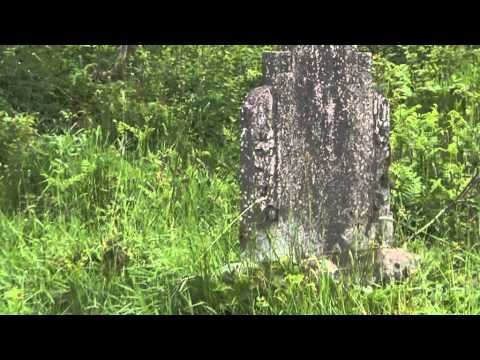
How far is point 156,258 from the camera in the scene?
467 cm

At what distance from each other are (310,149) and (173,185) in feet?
4.31

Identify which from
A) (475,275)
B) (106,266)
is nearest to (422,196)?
(475,275)

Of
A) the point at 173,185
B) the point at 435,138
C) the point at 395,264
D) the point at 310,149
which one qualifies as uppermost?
the point at 435,138

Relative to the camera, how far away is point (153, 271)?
14.8 ft

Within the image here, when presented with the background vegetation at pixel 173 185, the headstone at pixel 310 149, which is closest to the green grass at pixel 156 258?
the background vegetation at pixel 173 185

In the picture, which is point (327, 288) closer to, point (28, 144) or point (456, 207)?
point (456, 207)

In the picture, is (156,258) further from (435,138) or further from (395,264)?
(435,138)

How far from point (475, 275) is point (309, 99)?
4.40 feet

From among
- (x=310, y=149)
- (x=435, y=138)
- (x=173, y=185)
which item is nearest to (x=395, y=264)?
(x=310, y=149)

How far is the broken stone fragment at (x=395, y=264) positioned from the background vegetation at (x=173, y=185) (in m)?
0.06

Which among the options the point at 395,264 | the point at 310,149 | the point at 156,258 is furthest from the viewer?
the point at 156,258

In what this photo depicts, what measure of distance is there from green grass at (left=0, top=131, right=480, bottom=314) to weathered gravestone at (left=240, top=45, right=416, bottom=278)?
28 cm

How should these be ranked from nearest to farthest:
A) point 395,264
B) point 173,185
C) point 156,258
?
1. point 395,264
2. point 156,258
3. point 173,185

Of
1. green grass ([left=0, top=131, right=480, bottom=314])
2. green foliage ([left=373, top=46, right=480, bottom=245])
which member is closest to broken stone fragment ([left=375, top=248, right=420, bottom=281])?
green grass ([left=0, top=131, right=480, bottom=314])
